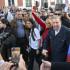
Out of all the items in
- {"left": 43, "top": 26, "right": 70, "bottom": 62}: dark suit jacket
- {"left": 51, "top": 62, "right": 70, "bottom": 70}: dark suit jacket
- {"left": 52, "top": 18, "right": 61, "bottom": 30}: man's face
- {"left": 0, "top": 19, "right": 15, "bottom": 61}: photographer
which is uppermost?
{"left": 51, "top": 62, "right": 70, "bottom": 70}: dark suit jacket

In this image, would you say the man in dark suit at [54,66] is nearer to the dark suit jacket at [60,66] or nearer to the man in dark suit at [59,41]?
the dark suit jacket at [60,66]

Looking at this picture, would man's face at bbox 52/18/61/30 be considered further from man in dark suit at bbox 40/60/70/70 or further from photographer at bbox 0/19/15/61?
man in dark suit at bbox 40/60/70/70

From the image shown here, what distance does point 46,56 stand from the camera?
6.98m

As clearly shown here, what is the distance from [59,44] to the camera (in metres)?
6.52

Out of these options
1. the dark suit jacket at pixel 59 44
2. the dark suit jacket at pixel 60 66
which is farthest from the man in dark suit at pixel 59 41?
the dark suit jacket at pixel 60 66

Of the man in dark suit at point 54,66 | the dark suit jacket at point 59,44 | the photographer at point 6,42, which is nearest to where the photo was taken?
the man in dark suit at point 54,66

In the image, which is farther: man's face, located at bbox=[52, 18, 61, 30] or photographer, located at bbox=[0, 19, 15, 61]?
photographer, located at bbox=[0, 19, 15, 61]

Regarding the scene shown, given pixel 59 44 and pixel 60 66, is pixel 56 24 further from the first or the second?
pixel 60 66

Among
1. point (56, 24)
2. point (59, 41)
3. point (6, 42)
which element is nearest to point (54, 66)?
point (59, 41)

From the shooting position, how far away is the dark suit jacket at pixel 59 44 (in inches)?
254

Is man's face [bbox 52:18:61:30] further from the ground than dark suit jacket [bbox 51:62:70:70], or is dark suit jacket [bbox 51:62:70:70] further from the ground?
dark suit jacket [bbox 51:62:70:70]

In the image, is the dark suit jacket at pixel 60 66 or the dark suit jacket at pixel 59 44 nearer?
the dark suit jacket at pixel 60 66

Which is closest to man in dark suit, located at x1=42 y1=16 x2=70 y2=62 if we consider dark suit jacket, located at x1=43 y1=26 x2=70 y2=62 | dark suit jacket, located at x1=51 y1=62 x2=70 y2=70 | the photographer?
dark suit jacket, located at x1=43 y1=26 x2=70 y2=62

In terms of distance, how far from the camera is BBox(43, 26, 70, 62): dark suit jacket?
6.44 m
